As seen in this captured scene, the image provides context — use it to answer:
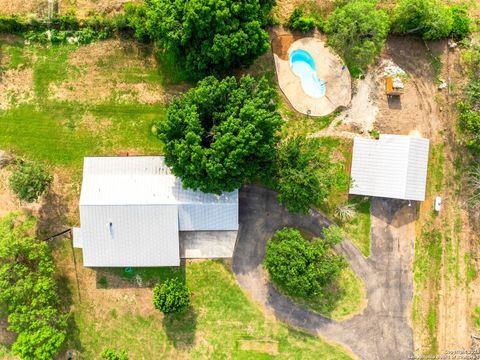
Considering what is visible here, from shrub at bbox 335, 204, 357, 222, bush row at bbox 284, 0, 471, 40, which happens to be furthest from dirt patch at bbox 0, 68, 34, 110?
shrub at bbox 335, 204, 357, 222

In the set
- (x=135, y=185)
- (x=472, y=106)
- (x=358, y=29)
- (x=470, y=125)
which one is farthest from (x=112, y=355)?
(x=472, y=106)

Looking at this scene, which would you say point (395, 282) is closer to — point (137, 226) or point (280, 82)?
point (280, 82)


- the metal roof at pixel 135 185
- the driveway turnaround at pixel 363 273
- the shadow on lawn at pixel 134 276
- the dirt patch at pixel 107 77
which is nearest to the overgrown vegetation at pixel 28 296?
the shadow on lawn at pixel 134 276

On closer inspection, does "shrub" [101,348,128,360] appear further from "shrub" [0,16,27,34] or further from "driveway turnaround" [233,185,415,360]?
"shrub" [0,16,27,34]

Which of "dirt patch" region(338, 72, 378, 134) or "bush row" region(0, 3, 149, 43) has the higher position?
"bush row" region(0, 3, 149, 43)

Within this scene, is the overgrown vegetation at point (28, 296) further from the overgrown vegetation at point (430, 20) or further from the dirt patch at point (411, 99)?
the overgrown vegetation at point (430, 20)

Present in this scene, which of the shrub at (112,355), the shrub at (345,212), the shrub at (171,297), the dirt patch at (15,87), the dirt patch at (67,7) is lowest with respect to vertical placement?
the shrub at (112,355)
